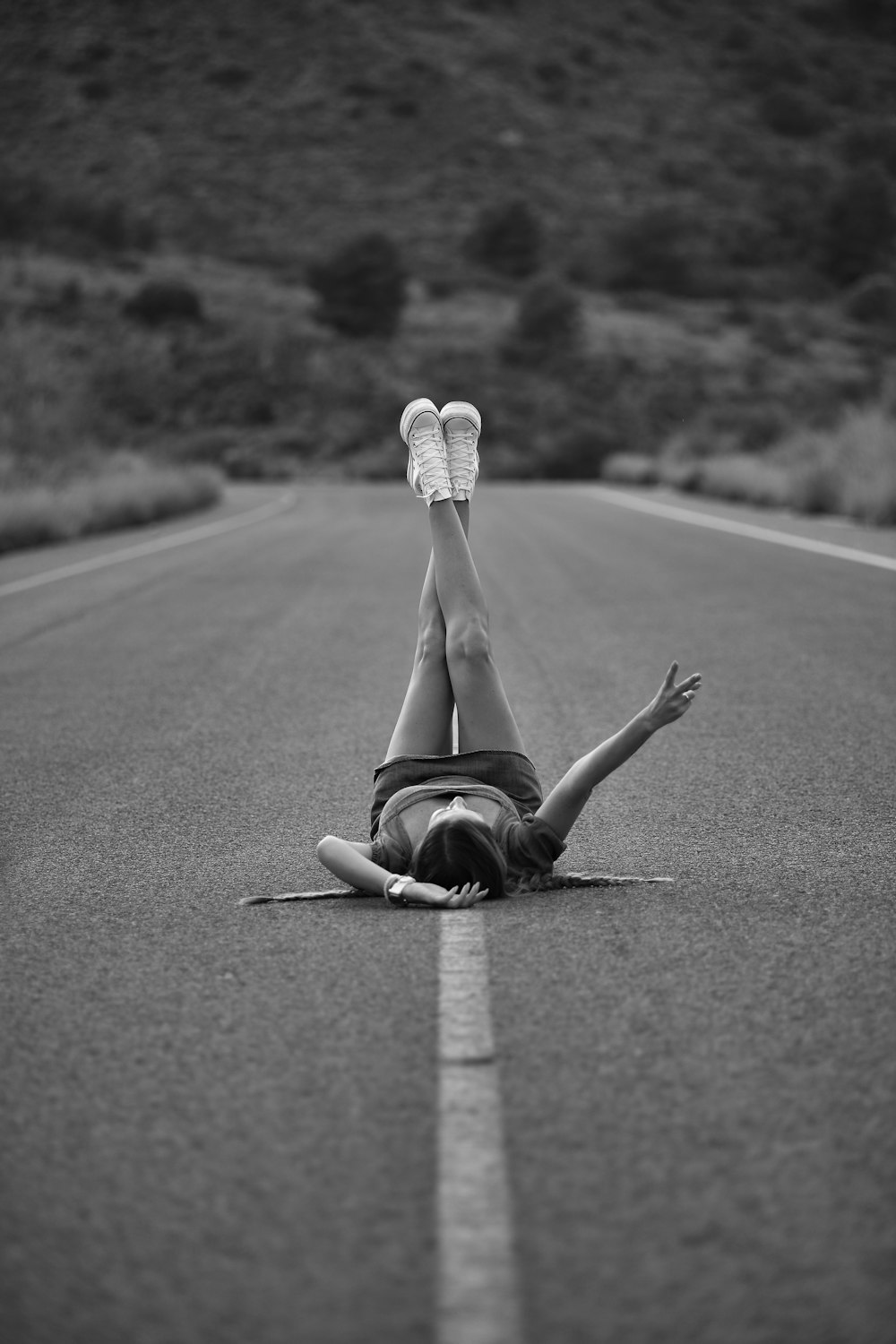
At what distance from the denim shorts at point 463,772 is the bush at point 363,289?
203ft

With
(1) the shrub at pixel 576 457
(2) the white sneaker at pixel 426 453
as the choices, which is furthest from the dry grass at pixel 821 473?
(2) the white sneaker at pixel 426 453

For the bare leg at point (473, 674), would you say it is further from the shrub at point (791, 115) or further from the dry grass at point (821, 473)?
the shrub at point (791, 115)

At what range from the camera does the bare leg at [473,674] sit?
504 cm

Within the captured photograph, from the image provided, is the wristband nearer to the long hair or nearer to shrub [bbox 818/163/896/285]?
the long hair

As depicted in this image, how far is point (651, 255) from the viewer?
78688 millimetres

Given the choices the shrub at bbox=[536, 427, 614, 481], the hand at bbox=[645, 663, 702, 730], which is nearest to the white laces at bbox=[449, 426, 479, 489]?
the hand at bbox=[645, 663, 702, 730]

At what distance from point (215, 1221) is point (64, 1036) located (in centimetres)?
101

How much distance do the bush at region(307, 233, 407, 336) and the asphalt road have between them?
5884cm

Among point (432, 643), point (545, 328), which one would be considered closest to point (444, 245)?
point (545, 328)

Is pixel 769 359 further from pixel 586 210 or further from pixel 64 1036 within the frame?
pixel 64 1036

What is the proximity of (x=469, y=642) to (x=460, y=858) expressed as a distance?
2.80ft

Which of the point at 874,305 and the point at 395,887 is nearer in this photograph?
the point at 395,887

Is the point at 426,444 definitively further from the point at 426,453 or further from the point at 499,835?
the point at 499,835

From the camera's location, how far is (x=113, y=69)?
9950cm
